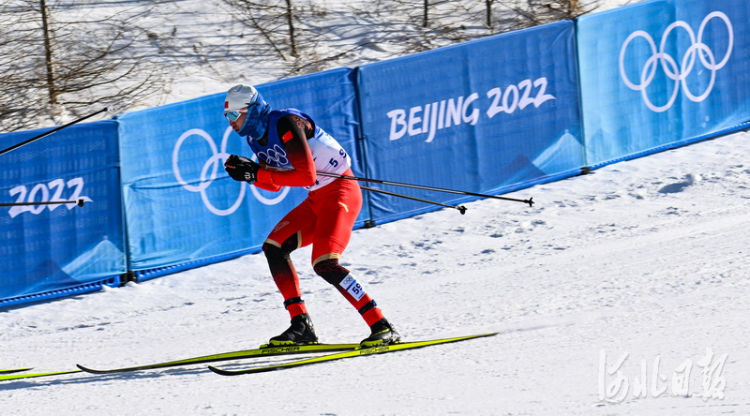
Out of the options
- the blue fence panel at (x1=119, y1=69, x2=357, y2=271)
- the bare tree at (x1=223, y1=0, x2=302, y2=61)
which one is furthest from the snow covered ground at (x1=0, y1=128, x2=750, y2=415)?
the bare tree at (x1=223, y1=0, x2=302, y2=61)

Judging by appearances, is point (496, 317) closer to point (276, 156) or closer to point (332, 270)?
point (332, 270)

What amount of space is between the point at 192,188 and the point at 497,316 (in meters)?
3.72

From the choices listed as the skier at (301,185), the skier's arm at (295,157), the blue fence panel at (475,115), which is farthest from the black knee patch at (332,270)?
the blue fence panel at (475,115)

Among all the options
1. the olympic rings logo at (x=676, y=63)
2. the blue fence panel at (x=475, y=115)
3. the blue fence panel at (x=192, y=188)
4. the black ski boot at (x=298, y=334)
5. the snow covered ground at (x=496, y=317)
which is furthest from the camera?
the olympic rings logo at (x=676, y=63)

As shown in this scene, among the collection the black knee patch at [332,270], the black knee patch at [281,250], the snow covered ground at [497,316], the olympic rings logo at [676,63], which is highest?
the olympic rings logo at [676,63]

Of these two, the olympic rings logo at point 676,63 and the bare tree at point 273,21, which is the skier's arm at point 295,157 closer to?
the olympic rings logo at point 676,63

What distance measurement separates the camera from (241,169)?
20.9ft

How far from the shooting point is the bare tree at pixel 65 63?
42.0ft

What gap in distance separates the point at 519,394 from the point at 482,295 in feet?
9.33

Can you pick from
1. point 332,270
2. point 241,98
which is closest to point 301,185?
point 332,270

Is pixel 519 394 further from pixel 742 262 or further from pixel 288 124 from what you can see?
pixel 742 262

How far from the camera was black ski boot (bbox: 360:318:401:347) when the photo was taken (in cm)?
632

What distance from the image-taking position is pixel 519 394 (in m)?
5.05

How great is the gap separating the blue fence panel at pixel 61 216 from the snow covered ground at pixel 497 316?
22 cm
